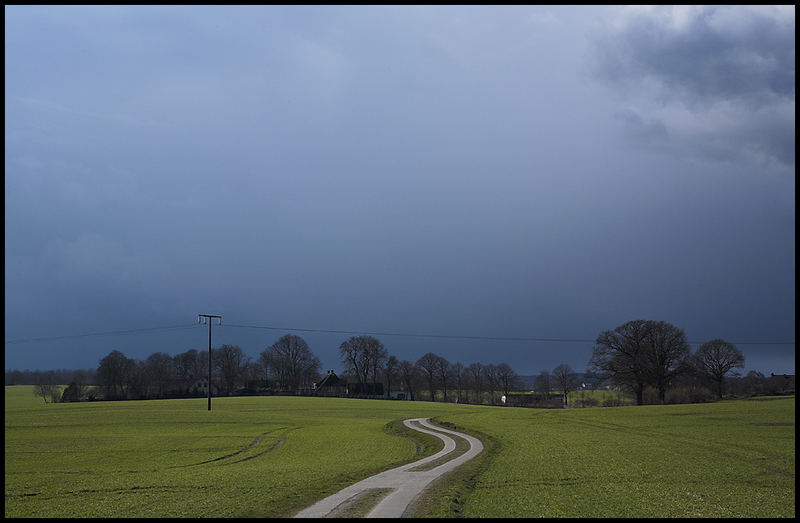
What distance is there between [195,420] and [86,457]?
107 ft

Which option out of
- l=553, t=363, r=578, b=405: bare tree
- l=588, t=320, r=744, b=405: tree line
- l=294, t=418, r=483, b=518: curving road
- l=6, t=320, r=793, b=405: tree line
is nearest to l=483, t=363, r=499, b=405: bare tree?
l=6, t=320, r=793, b=405: tree line

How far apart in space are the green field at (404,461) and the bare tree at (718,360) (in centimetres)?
4856

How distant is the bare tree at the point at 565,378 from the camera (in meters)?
178

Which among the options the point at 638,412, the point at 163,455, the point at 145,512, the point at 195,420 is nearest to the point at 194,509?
the point at 145,512

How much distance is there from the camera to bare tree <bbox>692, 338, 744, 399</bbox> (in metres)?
109

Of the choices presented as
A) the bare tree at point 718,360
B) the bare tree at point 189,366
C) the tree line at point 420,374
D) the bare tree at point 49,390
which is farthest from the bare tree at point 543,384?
the bare tree at point 49,390

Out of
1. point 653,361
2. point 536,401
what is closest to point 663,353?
point 653,361

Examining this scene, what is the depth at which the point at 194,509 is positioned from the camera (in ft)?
64.0

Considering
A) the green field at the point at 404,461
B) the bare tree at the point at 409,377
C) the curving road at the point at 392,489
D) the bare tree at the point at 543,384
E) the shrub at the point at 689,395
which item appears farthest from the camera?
the bare tree at the point at 543,384

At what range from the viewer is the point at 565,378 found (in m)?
179

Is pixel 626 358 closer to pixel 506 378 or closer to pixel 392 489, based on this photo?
pixel 506 378

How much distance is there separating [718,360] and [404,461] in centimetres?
9948

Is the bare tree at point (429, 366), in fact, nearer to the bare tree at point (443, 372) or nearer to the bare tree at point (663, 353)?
the bare tree at point (443, 372)

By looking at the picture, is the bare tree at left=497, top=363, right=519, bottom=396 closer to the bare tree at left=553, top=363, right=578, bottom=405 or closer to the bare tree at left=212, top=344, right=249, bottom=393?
the bare tree at left=553, top=363, right=578, bottom=405
